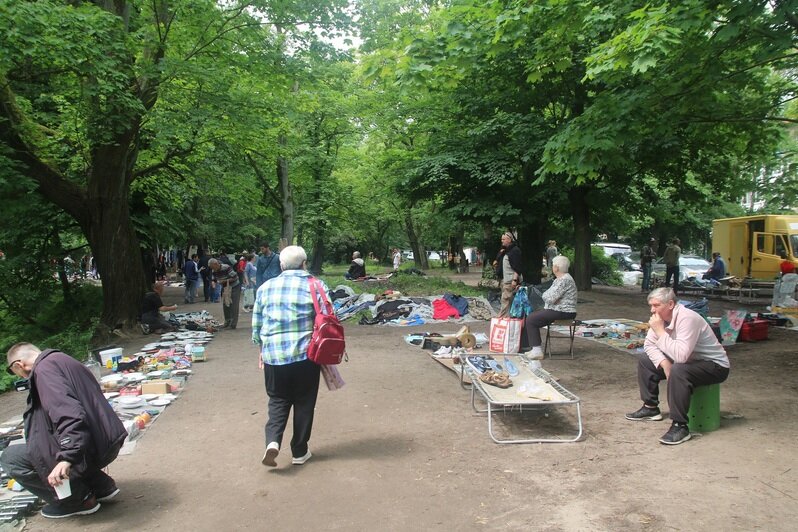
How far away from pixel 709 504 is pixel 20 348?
15.3 feet

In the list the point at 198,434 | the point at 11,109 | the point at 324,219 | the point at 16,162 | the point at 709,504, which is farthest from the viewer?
the point at 324,219

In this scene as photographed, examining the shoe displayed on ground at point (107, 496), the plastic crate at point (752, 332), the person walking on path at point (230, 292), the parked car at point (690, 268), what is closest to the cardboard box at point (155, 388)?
the shoe displayed on ground at point (107, 496)

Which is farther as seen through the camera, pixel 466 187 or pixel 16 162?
pixel 466 187

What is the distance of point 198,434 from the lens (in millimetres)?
5645

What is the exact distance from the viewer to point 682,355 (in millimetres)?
4902

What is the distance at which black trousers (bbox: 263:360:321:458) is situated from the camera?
4.49 meters

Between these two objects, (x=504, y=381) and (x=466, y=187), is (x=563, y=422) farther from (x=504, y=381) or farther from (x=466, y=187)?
(x=466, y=187)

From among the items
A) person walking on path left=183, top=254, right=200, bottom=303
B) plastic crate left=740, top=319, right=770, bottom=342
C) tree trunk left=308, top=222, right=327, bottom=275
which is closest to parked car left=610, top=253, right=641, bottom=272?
tree trunk left=308, top=222, right=327, bottom=275

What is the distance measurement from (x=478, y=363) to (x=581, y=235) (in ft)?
42.7

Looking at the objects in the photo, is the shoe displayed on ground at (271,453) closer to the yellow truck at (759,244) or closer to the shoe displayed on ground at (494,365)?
the shoe displayed on ground at (494,365)

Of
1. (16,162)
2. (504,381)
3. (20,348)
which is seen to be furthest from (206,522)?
(16,162)

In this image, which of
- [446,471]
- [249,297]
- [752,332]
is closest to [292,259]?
[446,471]

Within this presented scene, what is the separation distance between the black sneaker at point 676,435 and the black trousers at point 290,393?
300cm

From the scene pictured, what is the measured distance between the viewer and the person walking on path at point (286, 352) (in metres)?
4.48
